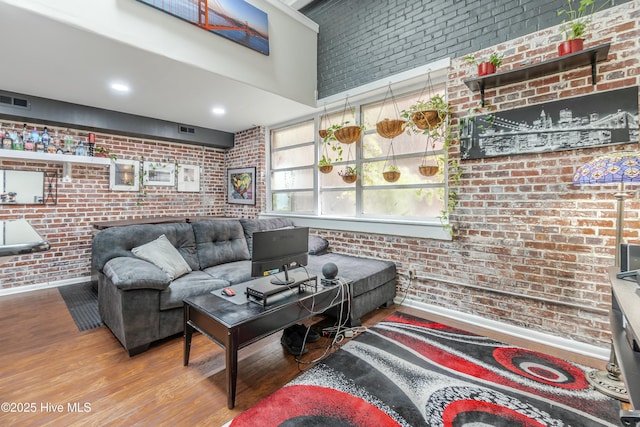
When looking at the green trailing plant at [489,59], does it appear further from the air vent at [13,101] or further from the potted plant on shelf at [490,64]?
the air vent at [13,101]

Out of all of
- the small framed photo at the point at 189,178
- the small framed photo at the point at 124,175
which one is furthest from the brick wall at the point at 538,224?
the small framed photo at the point at 124,175

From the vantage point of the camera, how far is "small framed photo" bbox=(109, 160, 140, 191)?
442 centimetres

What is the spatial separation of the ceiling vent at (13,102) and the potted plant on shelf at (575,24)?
5629 mm

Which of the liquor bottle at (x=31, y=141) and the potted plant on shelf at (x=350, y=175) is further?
the potted plant on shelf at (x=350, y=175)

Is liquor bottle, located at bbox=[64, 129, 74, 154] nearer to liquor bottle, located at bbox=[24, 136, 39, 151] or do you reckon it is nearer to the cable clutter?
liquor bottle, located at bbox=[24, 136, 39, 151]

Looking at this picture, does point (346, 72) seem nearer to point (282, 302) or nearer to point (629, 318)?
point (282, 302)

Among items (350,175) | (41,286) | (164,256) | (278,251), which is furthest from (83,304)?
(350,175)

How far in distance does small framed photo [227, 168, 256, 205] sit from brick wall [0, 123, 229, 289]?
2.50 ft

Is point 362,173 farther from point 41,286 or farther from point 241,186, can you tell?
point 41,286

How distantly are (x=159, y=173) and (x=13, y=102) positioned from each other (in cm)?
187

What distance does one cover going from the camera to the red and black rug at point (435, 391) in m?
1.56

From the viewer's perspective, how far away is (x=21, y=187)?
12.1ft

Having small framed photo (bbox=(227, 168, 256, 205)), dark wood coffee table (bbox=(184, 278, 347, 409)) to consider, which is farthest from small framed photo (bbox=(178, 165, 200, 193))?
dark wood coffee table (bbox=(184, 278, 347, 409))

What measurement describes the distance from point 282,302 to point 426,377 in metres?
1.10
